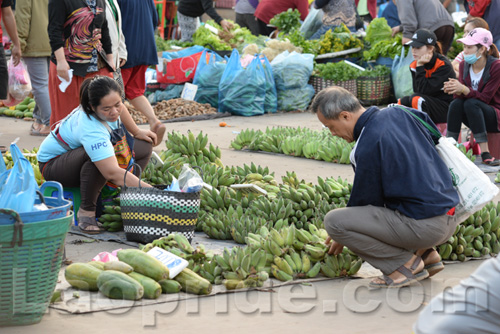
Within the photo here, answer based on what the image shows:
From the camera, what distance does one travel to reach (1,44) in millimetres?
7051

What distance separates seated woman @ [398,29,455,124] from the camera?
8.56m

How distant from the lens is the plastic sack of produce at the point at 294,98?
12.5 meters

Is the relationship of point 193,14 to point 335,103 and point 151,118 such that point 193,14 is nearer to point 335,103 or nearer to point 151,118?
point 151,118

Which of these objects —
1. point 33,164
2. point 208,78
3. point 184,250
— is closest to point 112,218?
point 184,250

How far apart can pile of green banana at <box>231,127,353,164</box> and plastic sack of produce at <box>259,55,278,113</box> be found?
257cm


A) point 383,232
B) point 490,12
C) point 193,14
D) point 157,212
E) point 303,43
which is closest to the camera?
point 383,232

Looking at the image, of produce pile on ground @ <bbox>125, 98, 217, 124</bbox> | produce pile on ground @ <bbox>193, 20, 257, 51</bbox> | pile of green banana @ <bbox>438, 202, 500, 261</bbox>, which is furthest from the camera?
produce pile on ground @ <bbox>193, 20, 257, 51</bbox>

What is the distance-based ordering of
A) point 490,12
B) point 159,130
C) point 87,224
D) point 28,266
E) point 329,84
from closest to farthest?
point 28,266, point 87,224, point 159,130, point 490,12, point 329,84

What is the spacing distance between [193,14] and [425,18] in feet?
16.2

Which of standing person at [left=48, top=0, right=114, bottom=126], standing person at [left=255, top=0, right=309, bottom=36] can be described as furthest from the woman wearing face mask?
standing person at [left=255, top=0, right=309, bottom=36]

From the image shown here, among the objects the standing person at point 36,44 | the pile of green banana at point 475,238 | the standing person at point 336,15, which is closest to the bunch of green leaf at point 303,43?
the standing person at point 336,15

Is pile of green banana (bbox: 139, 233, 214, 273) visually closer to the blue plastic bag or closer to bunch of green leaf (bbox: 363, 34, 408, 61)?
the blue plastic bag

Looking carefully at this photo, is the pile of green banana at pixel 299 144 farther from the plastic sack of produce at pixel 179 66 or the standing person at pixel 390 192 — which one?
the standing person at pixel 390 192

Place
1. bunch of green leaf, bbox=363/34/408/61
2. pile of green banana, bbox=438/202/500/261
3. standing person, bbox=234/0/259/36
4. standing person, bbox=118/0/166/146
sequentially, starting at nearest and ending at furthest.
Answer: pile of green banana, bbox=438/202/500/261 → standing person, bbox=118/0/166/146 → bunch of green leaf, bbox=363/34/408/61 → standing person, bbox=234/0/259/36
